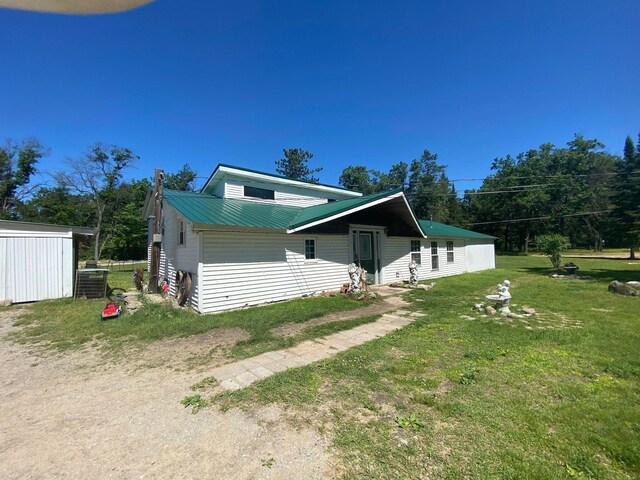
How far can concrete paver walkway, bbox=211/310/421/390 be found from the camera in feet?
13.4

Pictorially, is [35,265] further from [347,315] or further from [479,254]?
[479,254]

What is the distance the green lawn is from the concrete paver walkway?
0.91 ft

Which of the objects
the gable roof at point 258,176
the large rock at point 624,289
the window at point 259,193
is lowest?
the large rock at point 624,289

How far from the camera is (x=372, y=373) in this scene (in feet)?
13.5

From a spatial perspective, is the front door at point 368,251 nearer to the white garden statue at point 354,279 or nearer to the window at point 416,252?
the white garden statue at point 354,279

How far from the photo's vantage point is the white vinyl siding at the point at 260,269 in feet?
26.9

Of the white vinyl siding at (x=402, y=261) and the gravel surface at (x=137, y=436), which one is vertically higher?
the white vinyl siding at (x=402, y=261)

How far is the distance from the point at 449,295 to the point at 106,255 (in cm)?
4435

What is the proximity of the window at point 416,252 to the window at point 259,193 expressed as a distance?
8017 millimetres

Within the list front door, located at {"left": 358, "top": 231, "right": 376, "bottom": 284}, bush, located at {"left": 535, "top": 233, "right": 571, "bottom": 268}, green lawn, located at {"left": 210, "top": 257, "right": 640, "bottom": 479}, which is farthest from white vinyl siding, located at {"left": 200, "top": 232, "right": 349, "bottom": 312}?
bush, located at {"left": 535, "top": 233, "right": 571, "bottom": 268}

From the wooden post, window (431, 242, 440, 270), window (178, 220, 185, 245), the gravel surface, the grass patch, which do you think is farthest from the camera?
window (431, 242, 440, 270)

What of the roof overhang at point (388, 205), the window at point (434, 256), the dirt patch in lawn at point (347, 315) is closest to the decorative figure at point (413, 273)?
the roof overhang at point (388, 205)

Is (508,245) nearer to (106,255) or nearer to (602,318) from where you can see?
(602,318)

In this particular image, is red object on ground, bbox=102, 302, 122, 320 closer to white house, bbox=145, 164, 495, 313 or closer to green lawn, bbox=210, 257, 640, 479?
white house, bbox=145, 164, 495, 313
